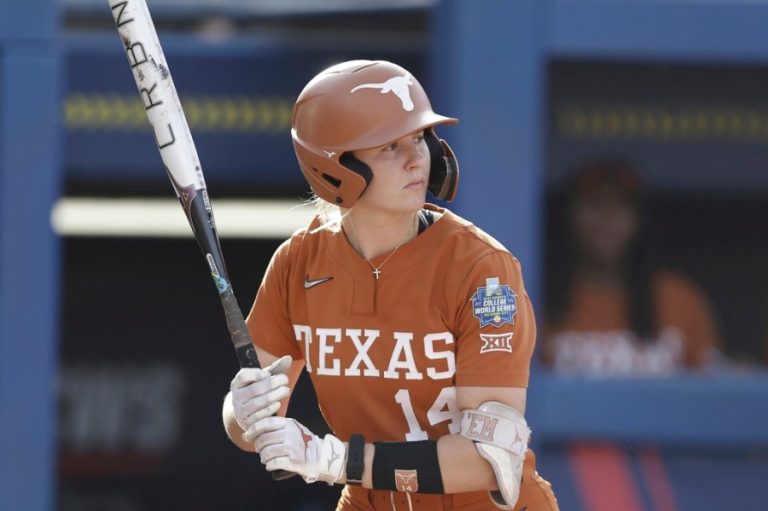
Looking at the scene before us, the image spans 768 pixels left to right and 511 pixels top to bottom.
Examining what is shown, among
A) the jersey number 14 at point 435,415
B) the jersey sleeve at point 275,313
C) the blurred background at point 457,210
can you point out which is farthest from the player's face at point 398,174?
the blurred background at point 457,210

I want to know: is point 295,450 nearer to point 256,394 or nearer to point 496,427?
point 256,394

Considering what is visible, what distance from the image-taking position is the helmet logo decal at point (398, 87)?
274 centimetres

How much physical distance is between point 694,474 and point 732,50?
1.62m

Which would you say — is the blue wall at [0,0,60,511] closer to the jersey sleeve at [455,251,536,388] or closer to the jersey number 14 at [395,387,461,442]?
the jersey number 14 at [395,387,461,442]

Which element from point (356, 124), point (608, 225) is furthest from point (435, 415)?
point (608, 225)

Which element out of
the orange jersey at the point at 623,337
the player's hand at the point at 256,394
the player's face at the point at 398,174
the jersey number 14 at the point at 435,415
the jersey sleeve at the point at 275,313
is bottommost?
the orange jersey at the point at 623,337

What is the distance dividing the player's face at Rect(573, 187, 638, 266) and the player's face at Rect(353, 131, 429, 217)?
3.07 m

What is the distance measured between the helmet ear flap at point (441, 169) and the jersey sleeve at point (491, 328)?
0.54 ft

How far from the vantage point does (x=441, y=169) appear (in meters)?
2.83

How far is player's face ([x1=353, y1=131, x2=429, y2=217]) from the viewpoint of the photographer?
2.73 m

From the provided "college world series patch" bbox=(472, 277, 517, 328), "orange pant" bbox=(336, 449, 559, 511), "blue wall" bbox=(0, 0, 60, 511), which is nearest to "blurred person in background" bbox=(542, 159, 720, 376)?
"blue wall" bbox=(0, 0, 60, 511)

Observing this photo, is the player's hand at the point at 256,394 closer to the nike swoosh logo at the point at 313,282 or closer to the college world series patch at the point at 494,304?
the nike swoosh logo at the point at 313,282

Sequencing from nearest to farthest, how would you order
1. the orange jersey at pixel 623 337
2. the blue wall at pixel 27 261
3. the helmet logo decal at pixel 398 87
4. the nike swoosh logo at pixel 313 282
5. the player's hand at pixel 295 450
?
the player's hand at pixel 295 450
the helmet logo decal at pixel 398 87
the nike swoosh logo at pixel 313 282
the blue wall at pixel 27 261
the orange jersey at pixel 623 337

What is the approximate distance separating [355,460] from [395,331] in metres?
0.26
